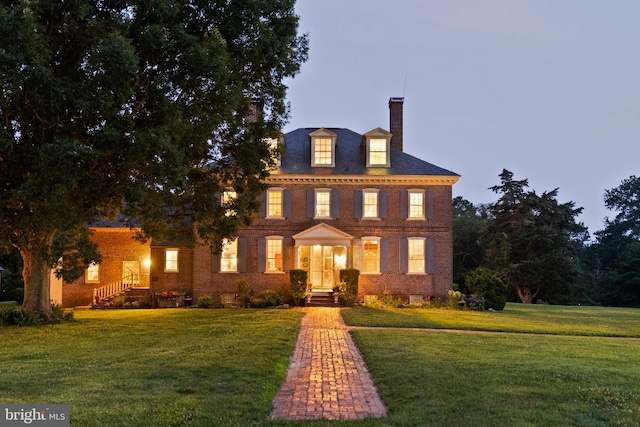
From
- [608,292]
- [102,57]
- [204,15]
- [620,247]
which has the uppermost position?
[204,15]

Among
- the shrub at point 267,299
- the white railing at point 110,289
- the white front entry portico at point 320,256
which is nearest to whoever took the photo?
the shrub at point 267,299

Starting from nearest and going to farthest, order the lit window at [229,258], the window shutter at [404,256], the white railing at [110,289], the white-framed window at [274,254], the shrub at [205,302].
→ the shrub at [205,302] → the window shutter at [404,256] → the white-framed window at [274,254] → the lit window at [229,258] → the white railing at [110,289]

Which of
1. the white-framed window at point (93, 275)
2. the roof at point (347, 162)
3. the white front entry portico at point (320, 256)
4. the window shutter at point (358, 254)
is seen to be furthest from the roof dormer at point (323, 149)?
the white-framed window at point (93, 275)

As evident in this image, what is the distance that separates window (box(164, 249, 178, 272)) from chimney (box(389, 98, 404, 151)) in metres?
12.4

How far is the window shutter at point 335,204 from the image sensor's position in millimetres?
27969

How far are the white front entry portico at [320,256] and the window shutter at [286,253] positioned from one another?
1.30 ft

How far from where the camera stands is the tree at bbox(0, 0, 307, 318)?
14.0 metres

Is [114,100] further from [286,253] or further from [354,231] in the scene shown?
[354,231]

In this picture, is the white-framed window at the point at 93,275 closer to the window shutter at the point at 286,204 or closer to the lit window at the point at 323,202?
the window shutter at the point at 286,204

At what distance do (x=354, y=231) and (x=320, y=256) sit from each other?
2.03 metres

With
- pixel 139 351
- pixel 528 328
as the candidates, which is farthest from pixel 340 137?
pixel 139 351

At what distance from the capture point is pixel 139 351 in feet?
40.1

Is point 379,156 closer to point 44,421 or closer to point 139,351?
point 139,351

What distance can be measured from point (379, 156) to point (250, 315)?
37.3ft
